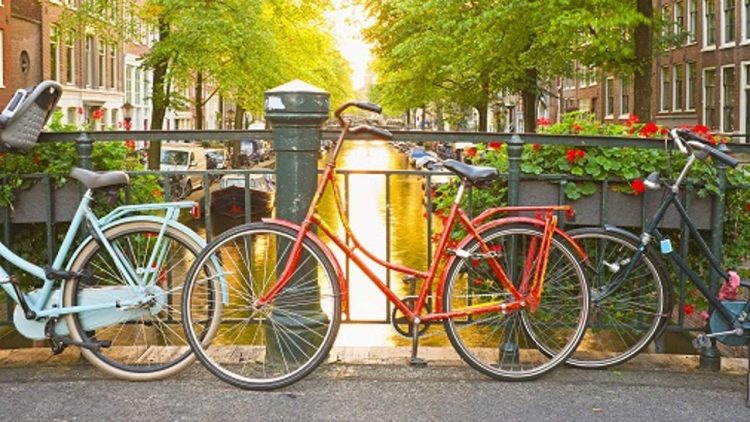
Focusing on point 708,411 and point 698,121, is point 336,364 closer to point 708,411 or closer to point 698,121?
point 708,411

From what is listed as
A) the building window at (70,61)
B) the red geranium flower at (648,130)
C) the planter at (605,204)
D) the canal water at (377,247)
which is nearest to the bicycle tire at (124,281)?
the canal water at (377,247)

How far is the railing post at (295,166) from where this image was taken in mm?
4773

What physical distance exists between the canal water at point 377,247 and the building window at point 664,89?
39.3 feet

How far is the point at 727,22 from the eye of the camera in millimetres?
34344

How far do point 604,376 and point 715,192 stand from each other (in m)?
1.31

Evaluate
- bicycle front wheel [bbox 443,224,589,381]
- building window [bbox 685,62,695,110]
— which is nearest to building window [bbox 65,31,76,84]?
building window [bbox 685,62,695,110]

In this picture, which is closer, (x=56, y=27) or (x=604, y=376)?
(x=604, y=376)

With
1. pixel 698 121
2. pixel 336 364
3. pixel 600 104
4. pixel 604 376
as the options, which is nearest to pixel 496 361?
pixel 604 376

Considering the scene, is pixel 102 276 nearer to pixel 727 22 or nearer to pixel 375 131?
pixel 375 131

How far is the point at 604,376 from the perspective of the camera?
4785 millimetres

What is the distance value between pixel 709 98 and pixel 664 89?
5.42 meters

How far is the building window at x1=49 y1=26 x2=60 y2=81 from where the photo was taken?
36719mm

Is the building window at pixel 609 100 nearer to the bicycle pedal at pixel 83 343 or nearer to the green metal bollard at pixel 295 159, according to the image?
the green metal bollard at pixel 295 159

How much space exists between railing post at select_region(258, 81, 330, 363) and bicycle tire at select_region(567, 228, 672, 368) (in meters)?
1.45
